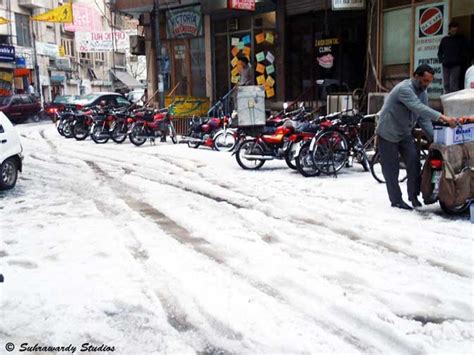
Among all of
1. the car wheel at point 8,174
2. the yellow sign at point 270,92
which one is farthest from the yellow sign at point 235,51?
the car wheel at point 8,174

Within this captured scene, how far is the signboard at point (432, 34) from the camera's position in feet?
39.7

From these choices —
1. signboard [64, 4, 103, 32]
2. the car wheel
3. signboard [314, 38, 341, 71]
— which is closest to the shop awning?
signboard [64, 4, 103, 32]

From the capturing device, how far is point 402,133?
7.11 meters

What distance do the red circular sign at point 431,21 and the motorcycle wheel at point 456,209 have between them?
6839mm

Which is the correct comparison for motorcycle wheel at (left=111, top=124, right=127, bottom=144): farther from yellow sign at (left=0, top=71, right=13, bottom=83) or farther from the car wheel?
yellow sign at (left=0, top=71, right=13, bottom=83)

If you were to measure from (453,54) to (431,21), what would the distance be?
4.81ft

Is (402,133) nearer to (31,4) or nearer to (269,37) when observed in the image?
(269,37)

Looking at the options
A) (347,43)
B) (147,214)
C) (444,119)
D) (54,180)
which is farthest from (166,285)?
(347,43)

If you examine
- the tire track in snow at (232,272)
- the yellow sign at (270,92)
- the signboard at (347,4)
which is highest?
the signboard at (347,4)

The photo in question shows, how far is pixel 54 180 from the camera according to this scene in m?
10.2

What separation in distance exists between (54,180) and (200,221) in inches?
179

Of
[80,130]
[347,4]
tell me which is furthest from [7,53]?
[347,4]

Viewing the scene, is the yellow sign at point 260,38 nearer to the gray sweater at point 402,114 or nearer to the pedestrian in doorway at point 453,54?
the pedestrian in doorway at point 453,54

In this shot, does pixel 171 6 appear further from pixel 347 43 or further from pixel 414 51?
pixel 414 51
